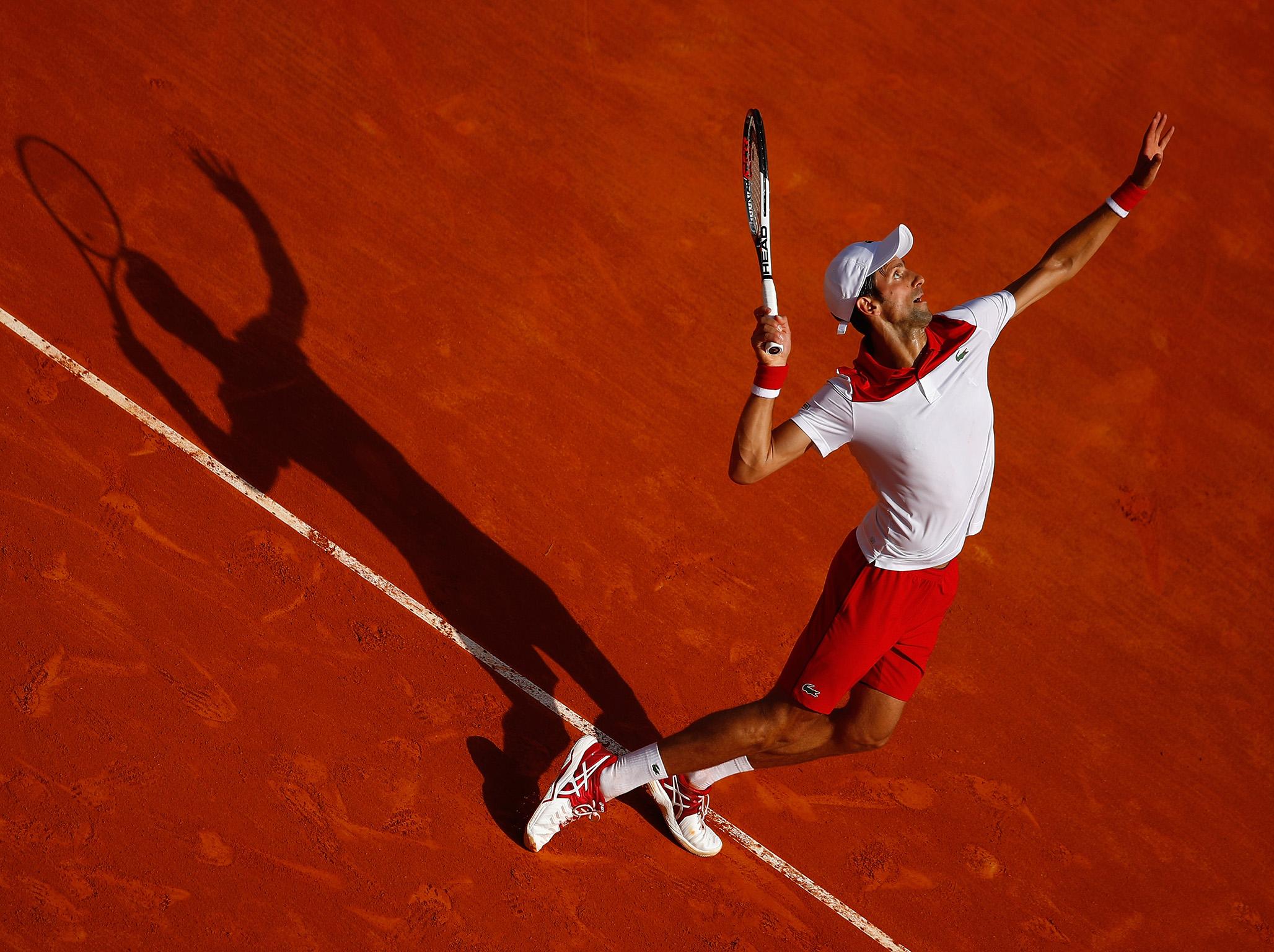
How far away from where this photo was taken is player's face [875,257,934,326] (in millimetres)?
3857

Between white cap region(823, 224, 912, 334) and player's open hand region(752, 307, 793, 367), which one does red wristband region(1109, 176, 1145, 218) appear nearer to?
white cap region(823, 224, 912, 334)

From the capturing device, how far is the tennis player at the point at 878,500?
151 inches

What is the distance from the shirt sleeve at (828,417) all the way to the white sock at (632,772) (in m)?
1.67

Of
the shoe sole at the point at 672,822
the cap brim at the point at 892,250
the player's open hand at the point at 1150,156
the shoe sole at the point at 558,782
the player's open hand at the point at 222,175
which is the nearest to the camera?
the cap brim at the point at 892,250

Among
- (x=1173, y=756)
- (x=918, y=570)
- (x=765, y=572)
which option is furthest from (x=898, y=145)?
(x=1173, y=756)

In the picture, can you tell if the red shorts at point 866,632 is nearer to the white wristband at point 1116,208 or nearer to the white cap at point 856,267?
the white cap at point 856,267

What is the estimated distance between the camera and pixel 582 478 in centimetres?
570

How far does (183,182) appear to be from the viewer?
6141mm

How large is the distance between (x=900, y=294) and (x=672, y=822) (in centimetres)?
278

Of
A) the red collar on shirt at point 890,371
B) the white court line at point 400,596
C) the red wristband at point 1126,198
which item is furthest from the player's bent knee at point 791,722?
the red wristband at point 1126,198

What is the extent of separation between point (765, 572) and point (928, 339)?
195cm

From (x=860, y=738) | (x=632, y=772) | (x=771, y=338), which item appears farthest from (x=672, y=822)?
(x=771, y=338)

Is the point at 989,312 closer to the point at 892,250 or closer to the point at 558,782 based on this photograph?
the point at 892,250

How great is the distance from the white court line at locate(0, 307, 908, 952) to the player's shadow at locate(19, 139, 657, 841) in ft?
0.17
